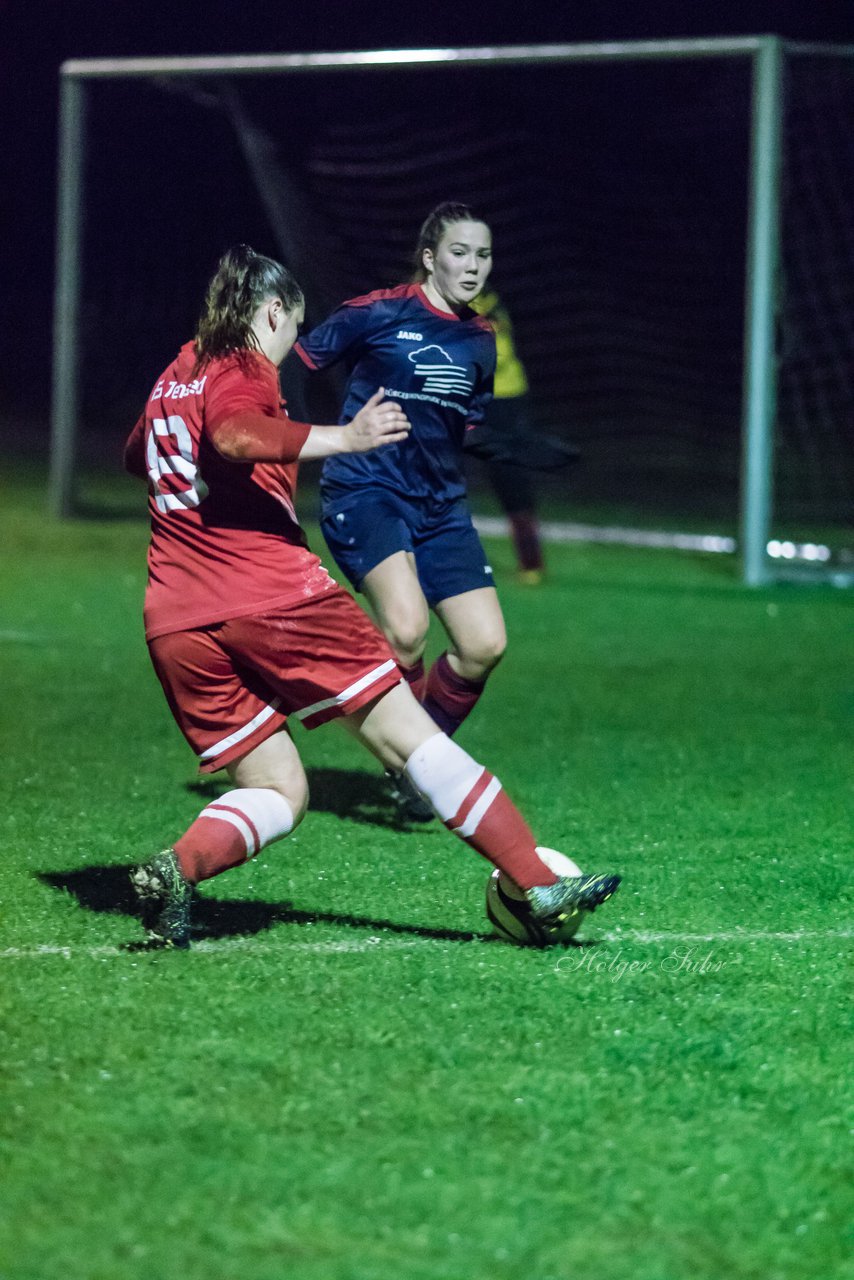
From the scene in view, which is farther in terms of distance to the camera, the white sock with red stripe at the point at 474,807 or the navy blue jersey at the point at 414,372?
the navy blue jersey at the point at 414,372

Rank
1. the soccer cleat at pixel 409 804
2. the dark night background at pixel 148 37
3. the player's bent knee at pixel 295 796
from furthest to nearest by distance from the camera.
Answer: the dark night background at pixel 148 37
the soccer cleat at pixel 409 804
the player's bent knee at pixel 295 796

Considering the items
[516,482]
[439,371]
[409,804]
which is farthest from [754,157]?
[409,804]

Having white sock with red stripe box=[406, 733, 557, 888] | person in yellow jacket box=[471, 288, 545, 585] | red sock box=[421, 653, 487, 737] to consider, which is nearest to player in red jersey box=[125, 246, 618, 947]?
white sock with red stripe box=[406, 733, 557, 888]

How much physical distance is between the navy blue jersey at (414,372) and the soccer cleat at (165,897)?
7.01ft

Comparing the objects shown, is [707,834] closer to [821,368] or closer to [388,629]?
[388,629]

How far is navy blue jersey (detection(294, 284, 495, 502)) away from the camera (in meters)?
5.96

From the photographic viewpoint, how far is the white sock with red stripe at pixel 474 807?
4.34 meters

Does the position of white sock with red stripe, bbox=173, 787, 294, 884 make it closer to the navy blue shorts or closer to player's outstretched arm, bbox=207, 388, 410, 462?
player's outstretched arm, bbox=207, 388, 410, 462

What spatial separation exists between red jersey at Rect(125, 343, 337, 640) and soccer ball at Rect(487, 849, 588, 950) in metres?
0.83

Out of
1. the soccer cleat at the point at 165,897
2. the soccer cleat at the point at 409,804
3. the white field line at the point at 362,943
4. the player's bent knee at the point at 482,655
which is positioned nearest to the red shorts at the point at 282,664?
the soccer cleat at the point at 165,897

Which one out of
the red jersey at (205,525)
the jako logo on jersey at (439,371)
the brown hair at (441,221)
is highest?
the brown hair at (441,221)

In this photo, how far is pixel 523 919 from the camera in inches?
174

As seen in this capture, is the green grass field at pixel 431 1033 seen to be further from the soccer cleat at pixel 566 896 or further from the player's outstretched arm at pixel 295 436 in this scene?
the player's outstretched arm at pixel 295 436

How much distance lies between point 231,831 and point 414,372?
2125 millimetres
